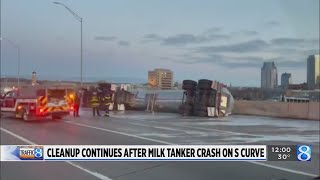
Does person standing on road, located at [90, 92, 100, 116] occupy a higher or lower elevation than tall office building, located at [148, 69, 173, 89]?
lower

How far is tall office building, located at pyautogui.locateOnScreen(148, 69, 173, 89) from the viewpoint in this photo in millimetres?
5980

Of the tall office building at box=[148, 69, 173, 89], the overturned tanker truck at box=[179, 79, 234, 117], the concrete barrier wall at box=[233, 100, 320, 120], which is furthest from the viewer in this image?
the overturned tanker truck at box=[179, 79, 234, 117]

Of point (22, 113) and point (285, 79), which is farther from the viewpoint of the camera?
point (22, 113)

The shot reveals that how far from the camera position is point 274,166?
8.96 m

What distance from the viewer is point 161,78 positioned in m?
6.11

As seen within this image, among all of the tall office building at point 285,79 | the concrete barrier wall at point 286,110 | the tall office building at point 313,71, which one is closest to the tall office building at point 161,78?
the tall office building at point 285,79

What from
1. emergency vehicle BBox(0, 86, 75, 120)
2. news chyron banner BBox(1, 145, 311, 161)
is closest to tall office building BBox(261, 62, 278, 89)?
news chyron banner BBox(1, 145, 311, 161)

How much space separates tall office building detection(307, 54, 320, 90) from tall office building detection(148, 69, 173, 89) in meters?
1.66

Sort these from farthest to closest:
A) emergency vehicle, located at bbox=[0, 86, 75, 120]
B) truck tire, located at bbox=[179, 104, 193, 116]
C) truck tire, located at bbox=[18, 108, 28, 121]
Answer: truck tire, located at bbox=[179, 104, 193, 116]
truck tire, located at bbox=[18, 108, 28, 121]
emergency vehicle, located at bbox=[0, 86, 75, 120]

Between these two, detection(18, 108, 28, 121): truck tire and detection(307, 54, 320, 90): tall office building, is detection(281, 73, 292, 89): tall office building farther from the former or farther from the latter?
detection(18, 108, 28, 121): truck tire

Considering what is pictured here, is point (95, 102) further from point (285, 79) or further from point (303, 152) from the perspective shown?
point (303, 152)

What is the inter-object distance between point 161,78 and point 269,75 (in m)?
1.34

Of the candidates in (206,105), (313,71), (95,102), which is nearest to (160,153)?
(313,71)

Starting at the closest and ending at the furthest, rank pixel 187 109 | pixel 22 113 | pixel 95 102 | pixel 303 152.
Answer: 1. pixel 303 152
2. pixel 22 113
3. pixel 95 102
4. pixel 187 109
